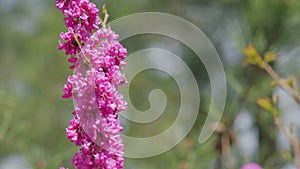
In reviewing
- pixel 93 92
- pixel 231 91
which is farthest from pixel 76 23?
pixel 231 91

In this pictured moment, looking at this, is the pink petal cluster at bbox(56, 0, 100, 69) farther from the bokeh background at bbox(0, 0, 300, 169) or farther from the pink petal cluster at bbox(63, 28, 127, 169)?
the bokeh background at bbox(0, 0, 300, 169)

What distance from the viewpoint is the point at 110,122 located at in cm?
76

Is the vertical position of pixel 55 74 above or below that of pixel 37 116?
above

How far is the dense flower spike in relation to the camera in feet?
2.49

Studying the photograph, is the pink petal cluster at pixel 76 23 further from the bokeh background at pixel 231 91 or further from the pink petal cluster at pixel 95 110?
the bokeh background at pixel 231 91

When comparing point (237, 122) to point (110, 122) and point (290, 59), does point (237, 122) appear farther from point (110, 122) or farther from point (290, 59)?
point (110, 122)

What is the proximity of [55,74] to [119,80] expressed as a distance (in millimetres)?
6203

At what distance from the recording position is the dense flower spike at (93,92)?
76cm

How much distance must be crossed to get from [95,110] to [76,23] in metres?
0.14

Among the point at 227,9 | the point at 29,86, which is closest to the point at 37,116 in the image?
the point at 29,86

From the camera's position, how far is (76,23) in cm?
81

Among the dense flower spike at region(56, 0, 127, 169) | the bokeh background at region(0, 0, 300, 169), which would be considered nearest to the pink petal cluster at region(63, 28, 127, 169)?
the dense flower spike at region(56, 0, 127, 169)

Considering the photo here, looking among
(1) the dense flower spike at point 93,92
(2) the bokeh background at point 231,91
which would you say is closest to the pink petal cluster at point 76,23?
(1) the dense flower spike at point 93,92

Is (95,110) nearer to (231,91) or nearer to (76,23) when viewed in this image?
(76,23)
